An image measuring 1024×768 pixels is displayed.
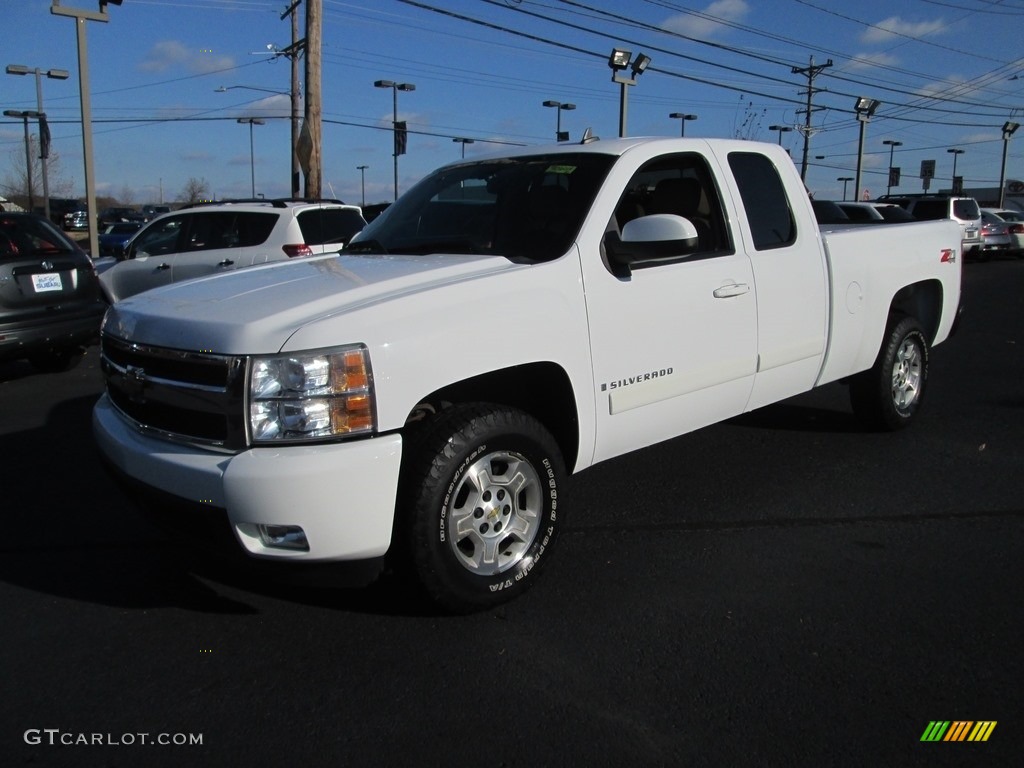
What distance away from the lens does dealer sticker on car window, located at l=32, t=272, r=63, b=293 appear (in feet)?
27.2

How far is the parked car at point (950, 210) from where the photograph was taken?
24.2 meters

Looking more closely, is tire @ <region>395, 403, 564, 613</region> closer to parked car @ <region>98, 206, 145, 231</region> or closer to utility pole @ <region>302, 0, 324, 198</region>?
utility pole @ <region>302, 0, 324, 198</region>

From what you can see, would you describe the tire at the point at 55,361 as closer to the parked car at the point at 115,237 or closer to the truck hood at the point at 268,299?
the truck hood at the point at 268,299

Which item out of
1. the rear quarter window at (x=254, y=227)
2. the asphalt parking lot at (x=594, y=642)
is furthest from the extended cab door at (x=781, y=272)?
the rear quarter window at (x=254, y=227)

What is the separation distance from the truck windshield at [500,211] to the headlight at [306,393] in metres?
1.17

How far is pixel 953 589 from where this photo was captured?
385 centimetres

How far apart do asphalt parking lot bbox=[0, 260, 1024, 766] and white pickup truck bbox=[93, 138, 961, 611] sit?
435mm

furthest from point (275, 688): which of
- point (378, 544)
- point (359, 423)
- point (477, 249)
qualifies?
point (477, 249)

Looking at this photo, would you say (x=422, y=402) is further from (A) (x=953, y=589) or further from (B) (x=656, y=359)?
(A) (x=953, y=589)

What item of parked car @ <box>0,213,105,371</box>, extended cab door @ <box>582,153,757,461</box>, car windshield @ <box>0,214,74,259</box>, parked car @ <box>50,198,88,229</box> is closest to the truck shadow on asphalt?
extended cab door @ <box>582,153,757,461</box>

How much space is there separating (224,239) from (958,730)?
1037cm

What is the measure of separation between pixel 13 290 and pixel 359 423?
642cm

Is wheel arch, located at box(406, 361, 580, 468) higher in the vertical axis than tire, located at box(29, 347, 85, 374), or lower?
higher

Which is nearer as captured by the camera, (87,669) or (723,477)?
(87,669)
